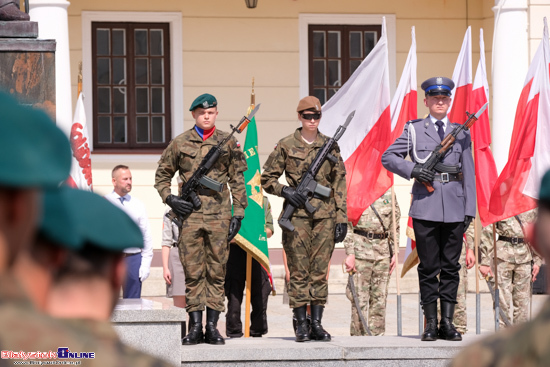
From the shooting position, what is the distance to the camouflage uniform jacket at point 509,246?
341 inches

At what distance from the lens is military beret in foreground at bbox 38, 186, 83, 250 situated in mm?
1139

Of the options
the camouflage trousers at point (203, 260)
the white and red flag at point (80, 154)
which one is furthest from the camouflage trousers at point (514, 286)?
the white and red flag at point (80, 154)

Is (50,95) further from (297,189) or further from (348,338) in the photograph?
(348,338)

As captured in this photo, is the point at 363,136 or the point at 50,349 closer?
the point at 50,349

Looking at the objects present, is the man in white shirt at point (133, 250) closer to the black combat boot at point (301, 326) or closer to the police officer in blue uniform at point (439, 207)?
the black combat boot at point (301, 326)

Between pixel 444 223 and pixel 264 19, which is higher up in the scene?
pixel 264 19

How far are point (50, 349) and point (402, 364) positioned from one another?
19.2ft

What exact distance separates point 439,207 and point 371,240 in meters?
1.67

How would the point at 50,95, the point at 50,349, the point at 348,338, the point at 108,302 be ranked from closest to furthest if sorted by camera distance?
the point at 50,349, the point at 108,302, the point at 50,95, the point at 348,338

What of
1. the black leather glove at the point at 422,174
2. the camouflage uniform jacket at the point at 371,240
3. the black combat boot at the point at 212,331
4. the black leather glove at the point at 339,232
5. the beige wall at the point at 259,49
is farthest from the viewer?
the beige wall at the point at 259,49

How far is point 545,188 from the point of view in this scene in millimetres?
1333

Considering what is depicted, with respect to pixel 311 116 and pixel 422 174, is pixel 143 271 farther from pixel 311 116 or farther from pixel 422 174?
pixel 422 174

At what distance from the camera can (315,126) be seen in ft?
24.2

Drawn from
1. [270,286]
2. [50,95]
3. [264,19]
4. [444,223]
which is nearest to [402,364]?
[444,223]
